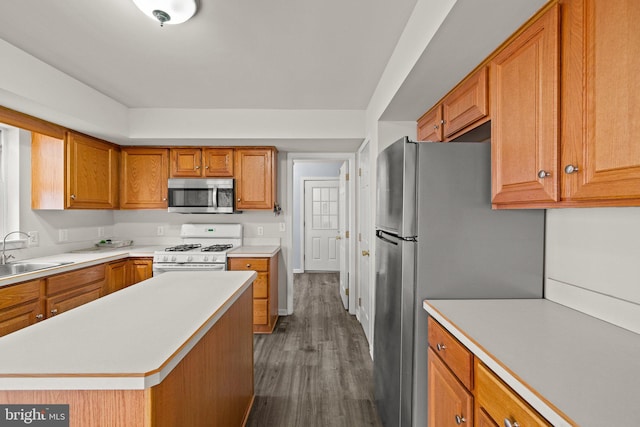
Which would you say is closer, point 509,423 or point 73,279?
point 509,423

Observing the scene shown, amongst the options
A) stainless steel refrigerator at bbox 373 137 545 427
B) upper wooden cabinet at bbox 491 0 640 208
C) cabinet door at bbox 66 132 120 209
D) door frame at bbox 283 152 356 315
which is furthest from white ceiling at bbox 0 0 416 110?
door frame at bbox 283 152 356 315

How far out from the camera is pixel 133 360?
0.83m

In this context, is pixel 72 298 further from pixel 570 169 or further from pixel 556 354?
pixel 570 169

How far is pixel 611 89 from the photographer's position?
886 mm

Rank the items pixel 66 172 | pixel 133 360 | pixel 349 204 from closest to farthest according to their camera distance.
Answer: pixel 133 360
pixel 66 172
pixel 349 204

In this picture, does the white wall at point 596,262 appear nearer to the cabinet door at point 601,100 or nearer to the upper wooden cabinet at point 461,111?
the cabinet door at point 601,100

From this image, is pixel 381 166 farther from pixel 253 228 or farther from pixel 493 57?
pixel 253 228

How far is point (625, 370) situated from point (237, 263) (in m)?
2.94

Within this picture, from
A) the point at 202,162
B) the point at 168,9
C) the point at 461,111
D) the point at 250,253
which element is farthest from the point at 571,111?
the point at 202,162

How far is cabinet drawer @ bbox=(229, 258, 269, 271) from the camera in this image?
127 inches

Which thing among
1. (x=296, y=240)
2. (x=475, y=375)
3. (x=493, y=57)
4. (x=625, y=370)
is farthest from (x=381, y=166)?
(x=296, y=240)

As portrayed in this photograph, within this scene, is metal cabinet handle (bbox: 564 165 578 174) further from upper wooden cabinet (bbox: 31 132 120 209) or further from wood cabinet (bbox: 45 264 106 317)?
upper wooden cabinet (bbox: 31 132 120 209)

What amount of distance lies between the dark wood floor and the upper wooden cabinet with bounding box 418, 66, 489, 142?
6.26 ft

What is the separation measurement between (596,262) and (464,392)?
2.55 ft
